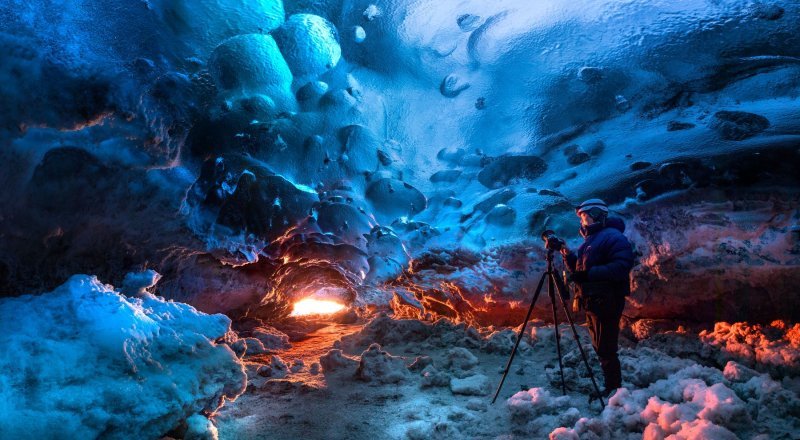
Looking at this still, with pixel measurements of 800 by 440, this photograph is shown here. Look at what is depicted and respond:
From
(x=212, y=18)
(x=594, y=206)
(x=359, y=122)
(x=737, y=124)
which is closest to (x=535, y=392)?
(x=594, y=206)

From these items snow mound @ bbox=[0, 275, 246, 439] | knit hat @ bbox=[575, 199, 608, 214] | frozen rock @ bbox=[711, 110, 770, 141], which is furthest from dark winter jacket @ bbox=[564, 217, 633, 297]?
snow mound @ bbox=[0, 275, 246, 439]

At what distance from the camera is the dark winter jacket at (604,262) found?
3.58 meters

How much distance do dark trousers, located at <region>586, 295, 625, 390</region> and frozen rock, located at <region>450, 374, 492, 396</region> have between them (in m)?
1.13

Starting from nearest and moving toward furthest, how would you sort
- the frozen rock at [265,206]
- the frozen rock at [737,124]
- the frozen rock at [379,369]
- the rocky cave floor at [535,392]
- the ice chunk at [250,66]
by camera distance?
1. the rocky cave floor at [535,392]
2. the ice chunk at [250,66]
3. the frozen rock at [737,124]
4. the frozen rock at [379,369]
5. the frozen rock at [265,206]

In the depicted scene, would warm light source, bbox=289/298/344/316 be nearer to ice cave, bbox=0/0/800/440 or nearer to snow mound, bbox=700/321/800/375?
ice cave, bbox=0/0/800/440

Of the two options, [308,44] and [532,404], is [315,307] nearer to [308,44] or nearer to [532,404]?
[308,44]

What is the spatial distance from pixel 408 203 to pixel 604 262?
8.96 ft

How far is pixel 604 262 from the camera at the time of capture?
3734mm

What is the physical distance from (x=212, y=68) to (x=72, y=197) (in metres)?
1.73

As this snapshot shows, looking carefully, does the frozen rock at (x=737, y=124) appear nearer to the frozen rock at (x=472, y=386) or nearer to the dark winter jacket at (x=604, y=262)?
the dark winter jacket at (x=604, y=262)

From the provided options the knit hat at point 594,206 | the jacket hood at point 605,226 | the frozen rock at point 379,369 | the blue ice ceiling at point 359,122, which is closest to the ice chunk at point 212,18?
the blue ice ceiling at point 359,122

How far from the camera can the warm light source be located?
9871 millimetres

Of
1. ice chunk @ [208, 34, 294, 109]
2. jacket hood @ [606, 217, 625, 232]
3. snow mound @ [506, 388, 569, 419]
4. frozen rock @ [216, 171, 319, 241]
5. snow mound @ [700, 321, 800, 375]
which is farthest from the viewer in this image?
frozen rock @ [216, 171, 319, 241]

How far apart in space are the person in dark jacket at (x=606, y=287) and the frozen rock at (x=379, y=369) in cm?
212
